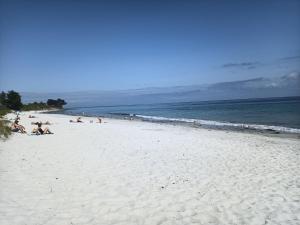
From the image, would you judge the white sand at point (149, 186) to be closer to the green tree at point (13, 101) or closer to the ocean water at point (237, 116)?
the ocean water at point (237, 116)

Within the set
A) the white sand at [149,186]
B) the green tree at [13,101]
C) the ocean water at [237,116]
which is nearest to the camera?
the white sand at [149,186]

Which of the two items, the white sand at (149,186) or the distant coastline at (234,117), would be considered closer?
the white sand at (149,186)

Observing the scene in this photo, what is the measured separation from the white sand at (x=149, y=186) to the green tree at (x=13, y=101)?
2652 inches

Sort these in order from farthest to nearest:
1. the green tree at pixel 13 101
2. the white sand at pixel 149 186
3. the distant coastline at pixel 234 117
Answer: the green tree at pixel 13 101 → the distant coastline at pixel 234 117 → the white sand at pixel 149 186

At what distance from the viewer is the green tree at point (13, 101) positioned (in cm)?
7519

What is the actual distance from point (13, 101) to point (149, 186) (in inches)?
2939

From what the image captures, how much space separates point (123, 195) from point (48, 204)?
1.62 metres

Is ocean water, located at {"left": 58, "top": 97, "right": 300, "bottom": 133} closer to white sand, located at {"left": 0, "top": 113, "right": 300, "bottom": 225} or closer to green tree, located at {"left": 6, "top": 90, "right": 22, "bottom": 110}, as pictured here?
white sand, located at {"left": 0, "top": 113, "right": 300, "bottom": 225}

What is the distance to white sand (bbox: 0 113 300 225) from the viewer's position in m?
5.95

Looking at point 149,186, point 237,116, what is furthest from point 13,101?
point 149,186

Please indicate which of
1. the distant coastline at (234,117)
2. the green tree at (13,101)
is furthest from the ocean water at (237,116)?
the green tree at (13,101)

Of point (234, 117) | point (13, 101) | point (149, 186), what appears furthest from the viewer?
point (13, 101)

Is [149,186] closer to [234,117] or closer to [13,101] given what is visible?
[234,117]

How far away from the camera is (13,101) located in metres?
75.1
